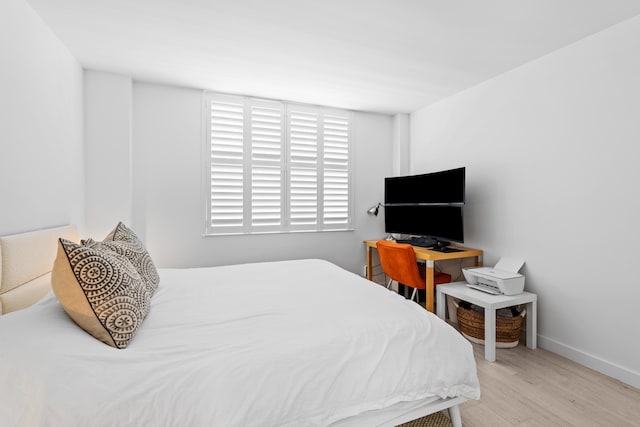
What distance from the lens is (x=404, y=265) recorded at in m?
3.09

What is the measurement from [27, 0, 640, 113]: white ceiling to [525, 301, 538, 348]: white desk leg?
2.10 metres

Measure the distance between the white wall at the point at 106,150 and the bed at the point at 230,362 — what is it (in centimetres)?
110

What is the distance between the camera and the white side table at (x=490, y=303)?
2.47 metres

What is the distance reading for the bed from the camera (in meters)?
0.98

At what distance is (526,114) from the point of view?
282cm

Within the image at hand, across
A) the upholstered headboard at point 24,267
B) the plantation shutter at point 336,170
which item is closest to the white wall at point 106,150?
the upholstered headboard at point 24,267

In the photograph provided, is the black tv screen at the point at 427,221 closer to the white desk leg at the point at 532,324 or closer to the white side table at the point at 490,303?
the white side table at the point at 490,303

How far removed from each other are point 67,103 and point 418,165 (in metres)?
3.67

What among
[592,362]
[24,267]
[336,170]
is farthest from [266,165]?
[592,362]

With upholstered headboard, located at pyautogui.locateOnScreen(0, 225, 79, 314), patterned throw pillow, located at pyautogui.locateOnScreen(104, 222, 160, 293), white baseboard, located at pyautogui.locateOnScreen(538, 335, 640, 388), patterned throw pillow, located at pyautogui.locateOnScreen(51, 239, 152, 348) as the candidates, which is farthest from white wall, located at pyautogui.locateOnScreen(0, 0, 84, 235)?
white baseboard, located at pyautogui.locateOnScreen(538, 335, 640, 388)

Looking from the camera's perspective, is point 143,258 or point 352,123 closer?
point 143,258

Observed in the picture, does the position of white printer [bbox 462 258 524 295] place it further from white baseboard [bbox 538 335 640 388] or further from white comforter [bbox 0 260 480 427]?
white comforter [bbox 0 260 480 427]

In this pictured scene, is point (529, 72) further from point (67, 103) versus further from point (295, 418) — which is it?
point (67, 103)

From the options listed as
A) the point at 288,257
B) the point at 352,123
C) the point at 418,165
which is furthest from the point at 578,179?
the point at 288,257
